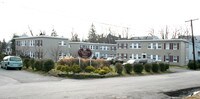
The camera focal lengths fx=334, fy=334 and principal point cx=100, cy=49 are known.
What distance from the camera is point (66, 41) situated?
67812mm

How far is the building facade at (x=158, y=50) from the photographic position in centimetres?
6488

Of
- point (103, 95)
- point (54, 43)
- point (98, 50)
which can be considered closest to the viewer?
point (103, 95)

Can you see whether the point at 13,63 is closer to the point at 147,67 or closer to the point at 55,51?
the point at 147,67

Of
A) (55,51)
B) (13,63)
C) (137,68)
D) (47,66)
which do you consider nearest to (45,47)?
(55,51)

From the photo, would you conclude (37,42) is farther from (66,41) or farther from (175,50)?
(175,50)

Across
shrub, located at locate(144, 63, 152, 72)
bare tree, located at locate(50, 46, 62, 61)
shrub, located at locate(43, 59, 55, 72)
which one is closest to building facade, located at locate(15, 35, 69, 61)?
bare tree, located at locate(50, 46, 62, 61)

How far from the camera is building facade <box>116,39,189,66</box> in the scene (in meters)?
64.9

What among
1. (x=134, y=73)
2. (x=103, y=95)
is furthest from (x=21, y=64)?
(x=103, y=95)

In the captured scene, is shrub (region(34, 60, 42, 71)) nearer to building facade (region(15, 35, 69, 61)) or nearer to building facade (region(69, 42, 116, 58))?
building facade (region(15, 35, 69, 61))

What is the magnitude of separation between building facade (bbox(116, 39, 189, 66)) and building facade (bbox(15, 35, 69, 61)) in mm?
13756

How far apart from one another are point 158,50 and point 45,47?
74.4 ft

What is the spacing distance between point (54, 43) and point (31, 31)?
110 ft

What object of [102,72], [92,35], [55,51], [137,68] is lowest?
[102,72]

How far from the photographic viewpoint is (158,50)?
67.8 metres
